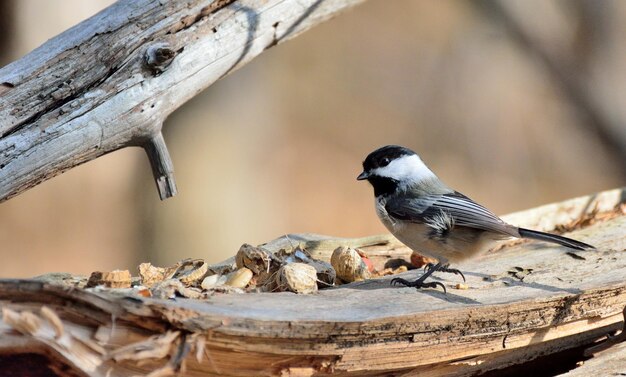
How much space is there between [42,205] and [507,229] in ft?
12.5

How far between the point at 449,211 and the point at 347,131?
4.42m

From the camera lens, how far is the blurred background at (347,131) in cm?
530

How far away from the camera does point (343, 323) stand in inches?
64.9

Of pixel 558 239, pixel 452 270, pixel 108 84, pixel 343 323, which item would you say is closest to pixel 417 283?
pixel 452 270

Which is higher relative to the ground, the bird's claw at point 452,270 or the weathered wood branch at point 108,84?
the weathered wood branch at point 108,84

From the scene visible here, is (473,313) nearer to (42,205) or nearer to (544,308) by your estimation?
(544,308)

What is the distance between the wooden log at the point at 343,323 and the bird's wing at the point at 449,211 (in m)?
0.14

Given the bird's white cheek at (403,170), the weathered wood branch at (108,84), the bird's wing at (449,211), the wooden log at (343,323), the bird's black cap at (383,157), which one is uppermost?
the weathered wood branch at (108,84)

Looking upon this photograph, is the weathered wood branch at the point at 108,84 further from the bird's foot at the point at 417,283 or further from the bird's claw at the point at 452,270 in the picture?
the bird's claw at the point at 452,270

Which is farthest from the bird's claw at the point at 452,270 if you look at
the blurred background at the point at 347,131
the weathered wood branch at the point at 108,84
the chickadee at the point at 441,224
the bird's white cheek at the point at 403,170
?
the blurred background at the point at 347,131

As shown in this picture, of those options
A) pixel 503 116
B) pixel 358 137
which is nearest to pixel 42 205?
pixel 358 137

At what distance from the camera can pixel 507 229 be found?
2.36 m

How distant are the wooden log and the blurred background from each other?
3.20 metres

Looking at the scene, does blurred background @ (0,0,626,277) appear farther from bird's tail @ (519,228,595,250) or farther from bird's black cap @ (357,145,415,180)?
bird's tail @ (519,228,595,250)
